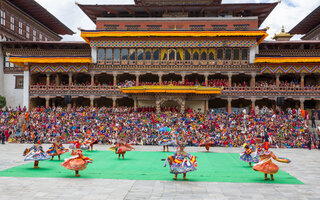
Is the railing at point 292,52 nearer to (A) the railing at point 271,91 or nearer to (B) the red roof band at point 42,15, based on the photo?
(A) the railing at point 271,91

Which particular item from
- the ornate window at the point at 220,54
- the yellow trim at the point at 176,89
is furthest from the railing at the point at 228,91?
the ornate window at the point at 220,54

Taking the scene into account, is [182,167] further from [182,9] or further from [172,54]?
[182,9]

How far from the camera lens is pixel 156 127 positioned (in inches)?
1254

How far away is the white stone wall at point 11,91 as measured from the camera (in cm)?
4631

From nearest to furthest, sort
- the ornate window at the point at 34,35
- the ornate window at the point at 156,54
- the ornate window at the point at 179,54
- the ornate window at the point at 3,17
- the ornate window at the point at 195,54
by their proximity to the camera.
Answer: the ornate window at the point at 195,54 → the ornate window at the point at 179,54 → the ornate window at the point at 156,54 → the ornate window at the point at 3,17 → the ornate window at the point at 34,35

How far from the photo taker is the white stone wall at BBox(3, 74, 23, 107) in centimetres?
4631

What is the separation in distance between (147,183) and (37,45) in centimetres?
3869

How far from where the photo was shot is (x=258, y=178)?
13172mm

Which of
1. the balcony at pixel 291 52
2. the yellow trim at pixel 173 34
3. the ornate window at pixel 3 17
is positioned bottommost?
the balcony at pixel 291 52

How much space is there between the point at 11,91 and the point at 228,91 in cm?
3040

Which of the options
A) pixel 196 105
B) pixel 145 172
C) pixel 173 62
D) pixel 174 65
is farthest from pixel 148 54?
pixel 145 172

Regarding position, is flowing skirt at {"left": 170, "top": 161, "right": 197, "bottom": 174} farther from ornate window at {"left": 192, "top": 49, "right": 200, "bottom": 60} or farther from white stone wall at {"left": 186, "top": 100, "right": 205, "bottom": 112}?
ornate window at {"left": 192, "top": 49, "right": 200, "bottom": 60}

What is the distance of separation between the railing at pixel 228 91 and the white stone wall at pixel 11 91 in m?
5.67

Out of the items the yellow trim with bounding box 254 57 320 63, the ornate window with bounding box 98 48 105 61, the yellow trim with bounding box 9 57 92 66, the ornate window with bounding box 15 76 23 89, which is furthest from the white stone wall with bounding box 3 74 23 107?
the yellow trim with bounding box 254 57 320 63
